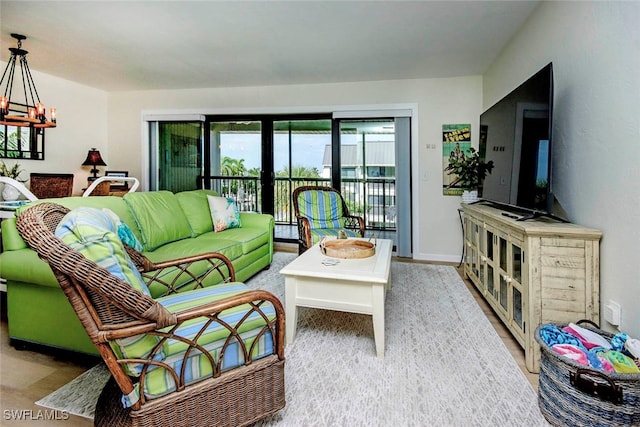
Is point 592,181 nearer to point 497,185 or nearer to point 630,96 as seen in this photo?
point 630,96

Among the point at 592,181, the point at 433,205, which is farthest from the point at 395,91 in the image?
the point at 592,181

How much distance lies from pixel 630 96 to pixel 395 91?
3094 mm

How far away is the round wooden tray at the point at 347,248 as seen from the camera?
2352 millimetres

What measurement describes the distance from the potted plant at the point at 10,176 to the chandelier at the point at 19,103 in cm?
59

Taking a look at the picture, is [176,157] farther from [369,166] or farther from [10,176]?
[369,166]

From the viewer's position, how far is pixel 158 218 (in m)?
2.89

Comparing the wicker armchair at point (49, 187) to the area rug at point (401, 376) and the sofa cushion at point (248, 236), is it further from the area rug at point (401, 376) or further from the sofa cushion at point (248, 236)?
the area rug at point (401, 376)

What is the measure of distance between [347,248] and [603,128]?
1.71m

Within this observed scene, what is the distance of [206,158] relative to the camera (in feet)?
17.3

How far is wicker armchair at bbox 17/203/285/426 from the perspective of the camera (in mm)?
1022

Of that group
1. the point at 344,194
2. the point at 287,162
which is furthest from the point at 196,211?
the point at 344,194

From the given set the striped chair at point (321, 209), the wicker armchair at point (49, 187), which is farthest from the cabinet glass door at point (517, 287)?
the wicker armchair at point (49, 187)

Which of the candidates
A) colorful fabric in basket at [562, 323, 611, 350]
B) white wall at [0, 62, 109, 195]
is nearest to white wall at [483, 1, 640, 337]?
colorful fabric in basket at [562, 323, 611, 350]

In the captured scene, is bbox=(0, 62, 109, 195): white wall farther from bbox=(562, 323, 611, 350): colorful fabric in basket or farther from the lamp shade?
bbox=(562, 323, 611, 350): colorful fabric in basket
